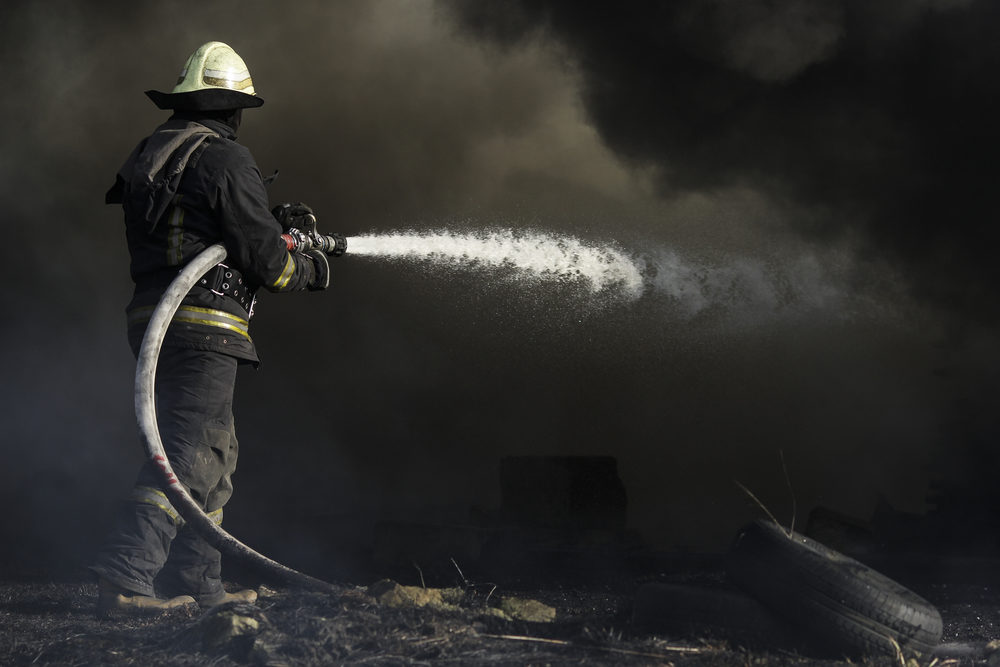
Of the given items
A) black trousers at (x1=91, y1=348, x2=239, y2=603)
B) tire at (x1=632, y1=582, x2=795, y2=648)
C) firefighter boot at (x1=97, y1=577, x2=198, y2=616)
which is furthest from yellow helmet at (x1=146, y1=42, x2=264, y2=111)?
tire at (x1=632, y1=582, x2=795, y2=648)

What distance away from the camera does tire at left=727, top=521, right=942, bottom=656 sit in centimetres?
361

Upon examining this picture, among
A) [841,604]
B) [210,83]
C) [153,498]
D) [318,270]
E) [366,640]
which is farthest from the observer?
[318,270]

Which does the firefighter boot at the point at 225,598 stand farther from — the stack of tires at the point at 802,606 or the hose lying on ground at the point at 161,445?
the stack of tires at the point at 802,606

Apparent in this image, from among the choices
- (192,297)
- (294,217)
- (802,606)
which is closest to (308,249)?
(294,217)

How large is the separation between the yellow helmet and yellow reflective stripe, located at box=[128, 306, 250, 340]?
3.20ft

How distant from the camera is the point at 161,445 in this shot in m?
4.00

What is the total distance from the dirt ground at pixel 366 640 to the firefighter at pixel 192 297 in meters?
0.31

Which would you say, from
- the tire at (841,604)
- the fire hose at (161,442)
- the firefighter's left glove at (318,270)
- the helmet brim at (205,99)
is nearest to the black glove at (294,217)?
the firefighter's left glove at (318,270)

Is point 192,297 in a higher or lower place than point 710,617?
higher

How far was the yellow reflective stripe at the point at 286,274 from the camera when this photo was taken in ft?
14.5

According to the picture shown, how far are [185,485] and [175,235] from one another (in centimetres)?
114

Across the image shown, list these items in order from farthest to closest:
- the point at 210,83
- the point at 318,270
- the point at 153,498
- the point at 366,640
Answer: the point at 318,270 → the point at 210,83 → the point at 153,498 → the point at 366,640

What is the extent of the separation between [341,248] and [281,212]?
1.31 feet

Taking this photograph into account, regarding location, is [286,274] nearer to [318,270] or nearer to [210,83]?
[318,270]
